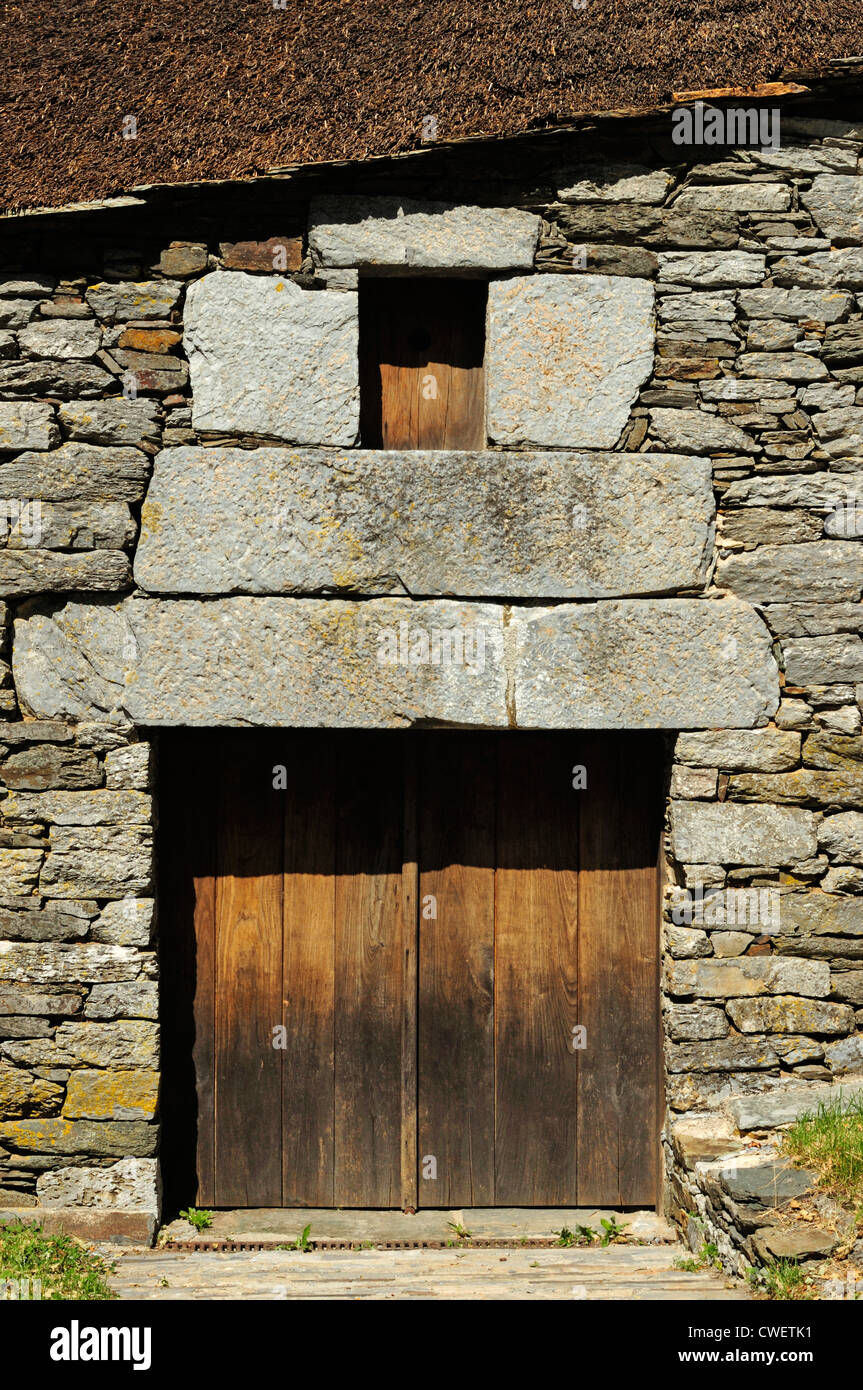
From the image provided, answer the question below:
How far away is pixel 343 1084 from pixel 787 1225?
146 cm

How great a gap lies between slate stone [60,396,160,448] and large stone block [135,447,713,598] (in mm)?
136

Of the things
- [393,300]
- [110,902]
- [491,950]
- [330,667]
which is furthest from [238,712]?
[393,300]

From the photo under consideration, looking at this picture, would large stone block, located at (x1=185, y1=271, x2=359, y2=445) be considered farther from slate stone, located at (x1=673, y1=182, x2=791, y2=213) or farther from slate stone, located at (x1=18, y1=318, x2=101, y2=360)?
slate stone, located at (x1=673, y1=182, x2=791, y2=213)

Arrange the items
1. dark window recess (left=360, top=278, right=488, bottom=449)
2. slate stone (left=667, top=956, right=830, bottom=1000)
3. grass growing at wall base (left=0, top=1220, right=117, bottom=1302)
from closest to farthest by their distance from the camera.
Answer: grass growing at wall base (left=0, top=1220, right=117, bottom=1302) < slate stone (left=667, top=956, right=830, bottom=1000) < dark window recess (left=360, top=278, right=488, bottom=449)

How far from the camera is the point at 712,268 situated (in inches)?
133

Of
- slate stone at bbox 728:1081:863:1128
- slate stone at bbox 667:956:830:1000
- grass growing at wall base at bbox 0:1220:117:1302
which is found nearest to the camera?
grass growing at wall base at bbox 0:1220:117:1302

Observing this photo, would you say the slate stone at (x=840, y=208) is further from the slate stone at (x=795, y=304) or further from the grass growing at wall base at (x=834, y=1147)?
the grass growing at wall base at (x=834, y=1147)

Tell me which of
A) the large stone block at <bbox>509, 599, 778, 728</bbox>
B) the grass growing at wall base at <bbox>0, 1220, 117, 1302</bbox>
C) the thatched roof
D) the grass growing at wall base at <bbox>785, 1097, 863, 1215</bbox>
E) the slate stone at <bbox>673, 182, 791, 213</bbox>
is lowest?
the grass growing at wall base at <bbox>0, 1220, 117, 1302</bbox>

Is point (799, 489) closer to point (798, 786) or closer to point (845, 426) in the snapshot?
point (845, 426)

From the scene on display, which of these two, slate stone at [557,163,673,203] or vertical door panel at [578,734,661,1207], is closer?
slate stone at [557,163,673,203]

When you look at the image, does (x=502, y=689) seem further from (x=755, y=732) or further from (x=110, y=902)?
(x=110, y=902)

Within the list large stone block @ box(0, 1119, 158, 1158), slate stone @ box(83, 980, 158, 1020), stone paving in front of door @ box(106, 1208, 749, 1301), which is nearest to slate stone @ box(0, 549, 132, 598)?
slate stone @ box(83, 980, 158, 1020)

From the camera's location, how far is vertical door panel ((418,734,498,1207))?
140 inches

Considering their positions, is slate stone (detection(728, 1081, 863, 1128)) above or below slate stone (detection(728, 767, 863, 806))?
below
